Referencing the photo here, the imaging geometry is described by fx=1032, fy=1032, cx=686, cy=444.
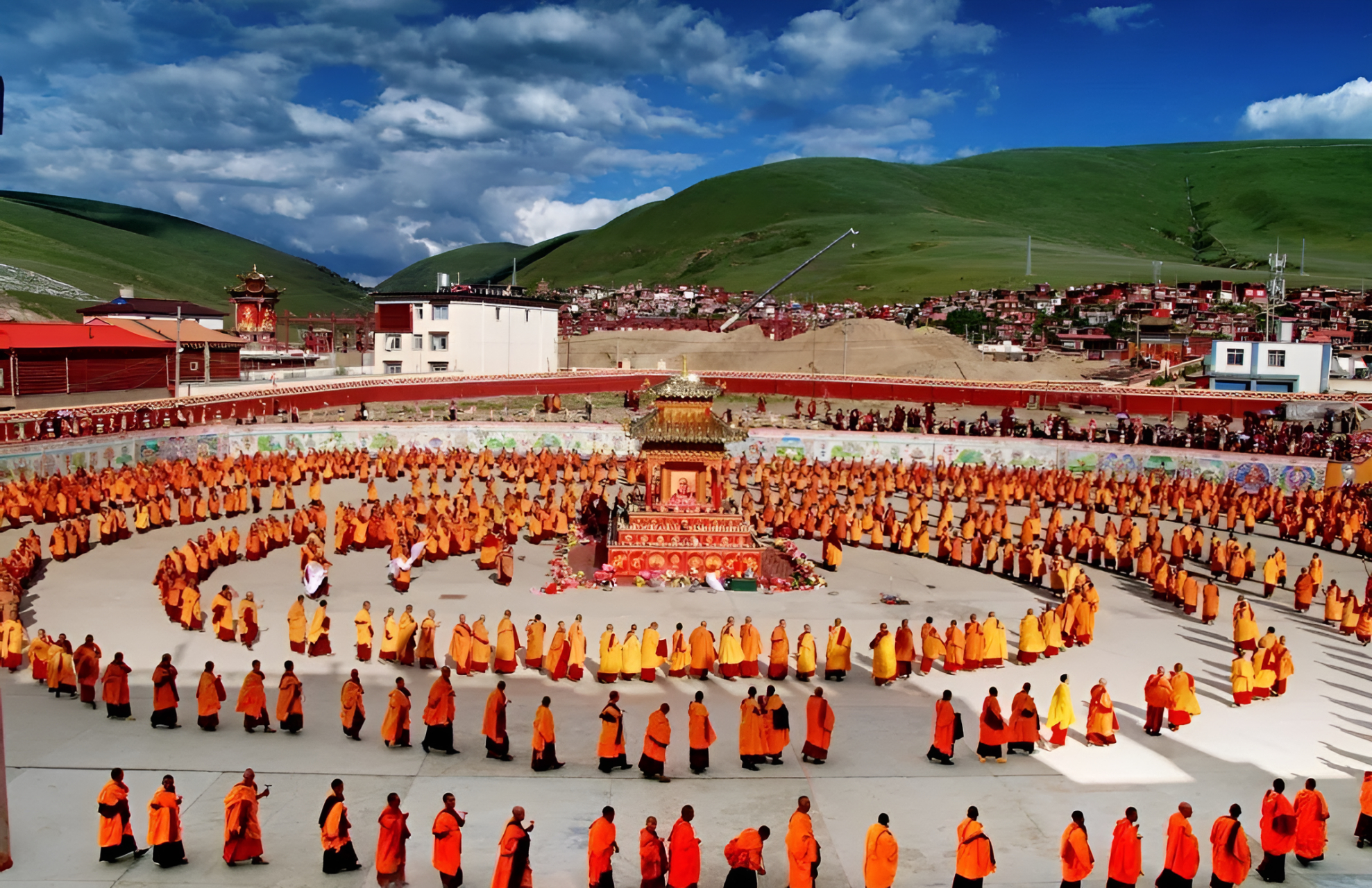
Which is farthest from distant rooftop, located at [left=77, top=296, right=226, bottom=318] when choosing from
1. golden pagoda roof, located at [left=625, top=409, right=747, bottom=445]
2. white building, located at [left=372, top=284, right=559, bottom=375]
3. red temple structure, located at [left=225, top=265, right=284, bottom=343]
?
golden pagoda roof, located at [left=625, top=409, right=747, bottom=445]

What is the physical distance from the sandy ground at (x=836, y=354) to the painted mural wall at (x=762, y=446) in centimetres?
1566

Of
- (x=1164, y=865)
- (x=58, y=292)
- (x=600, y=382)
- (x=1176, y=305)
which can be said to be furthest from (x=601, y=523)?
(x=58, y=292)

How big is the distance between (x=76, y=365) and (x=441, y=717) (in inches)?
1326

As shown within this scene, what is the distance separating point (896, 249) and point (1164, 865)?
138096 mm

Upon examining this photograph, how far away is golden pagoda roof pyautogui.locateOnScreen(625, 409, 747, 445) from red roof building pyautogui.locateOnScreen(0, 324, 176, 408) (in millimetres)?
25008

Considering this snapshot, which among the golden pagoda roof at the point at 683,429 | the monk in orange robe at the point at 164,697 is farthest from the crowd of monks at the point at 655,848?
the golden pagoda roof at the point at 683,429

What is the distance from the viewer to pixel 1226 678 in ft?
59.0

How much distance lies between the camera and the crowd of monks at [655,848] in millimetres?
9875

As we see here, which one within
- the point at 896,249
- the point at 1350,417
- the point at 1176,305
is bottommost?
the point at 1350,417

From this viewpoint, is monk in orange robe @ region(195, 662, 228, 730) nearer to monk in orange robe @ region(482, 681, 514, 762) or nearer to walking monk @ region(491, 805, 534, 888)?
monk in orange robe @ region(482, 681, 514, 762)

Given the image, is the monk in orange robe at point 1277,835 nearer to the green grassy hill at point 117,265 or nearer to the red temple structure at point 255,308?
the red temple structure at point 255,308

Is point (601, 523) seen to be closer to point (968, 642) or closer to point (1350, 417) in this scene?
point (968, 642)

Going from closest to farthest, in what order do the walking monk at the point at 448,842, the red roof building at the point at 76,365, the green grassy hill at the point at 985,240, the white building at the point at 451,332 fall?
the walking monk at the point at 448,842, the red roof building at the point at 76,365, the white building at the point at 451,332, the green grassy hill at the point at 985,240

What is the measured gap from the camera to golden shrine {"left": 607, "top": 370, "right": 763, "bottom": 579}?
2456 cm
